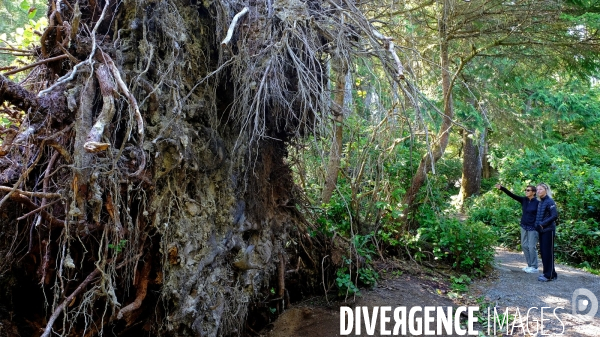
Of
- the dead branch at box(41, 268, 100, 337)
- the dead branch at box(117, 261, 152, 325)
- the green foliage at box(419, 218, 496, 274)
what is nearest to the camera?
the dead branch at box(41, 268, 100, 337)

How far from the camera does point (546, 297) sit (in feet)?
20.3

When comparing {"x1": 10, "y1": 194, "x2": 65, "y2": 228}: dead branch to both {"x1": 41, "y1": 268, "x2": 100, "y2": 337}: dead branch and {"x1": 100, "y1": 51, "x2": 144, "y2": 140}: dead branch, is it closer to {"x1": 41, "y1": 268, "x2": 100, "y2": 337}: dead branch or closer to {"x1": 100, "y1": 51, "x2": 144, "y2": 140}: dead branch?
{"x1": 41, "y1": 268, "x2": 100, "y2": 337}: dead branch

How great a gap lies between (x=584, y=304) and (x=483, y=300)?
139cm

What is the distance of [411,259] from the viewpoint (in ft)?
25.5

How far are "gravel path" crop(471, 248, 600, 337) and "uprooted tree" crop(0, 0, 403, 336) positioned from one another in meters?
3.72

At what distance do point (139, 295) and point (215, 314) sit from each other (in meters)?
0.82

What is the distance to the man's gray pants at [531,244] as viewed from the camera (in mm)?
7266

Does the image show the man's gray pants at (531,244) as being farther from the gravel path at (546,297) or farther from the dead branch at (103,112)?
the dead branch at (103,112)

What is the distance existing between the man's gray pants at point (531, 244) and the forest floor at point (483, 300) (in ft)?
1.01

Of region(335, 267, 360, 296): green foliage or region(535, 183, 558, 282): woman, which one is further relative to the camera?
region(535, 183, 558, 282): woman

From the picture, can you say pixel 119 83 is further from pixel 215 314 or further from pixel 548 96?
pixel 548 96

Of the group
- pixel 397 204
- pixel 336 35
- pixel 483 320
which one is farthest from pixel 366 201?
pixel 336 35

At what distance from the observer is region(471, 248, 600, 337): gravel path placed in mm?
5172

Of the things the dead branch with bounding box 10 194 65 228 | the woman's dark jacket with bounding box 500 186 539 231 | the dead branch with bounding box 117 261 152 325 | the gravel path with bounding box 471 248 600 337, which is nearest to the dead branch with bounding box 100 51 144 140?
the dead branch with bounding box 10 194 65 228
